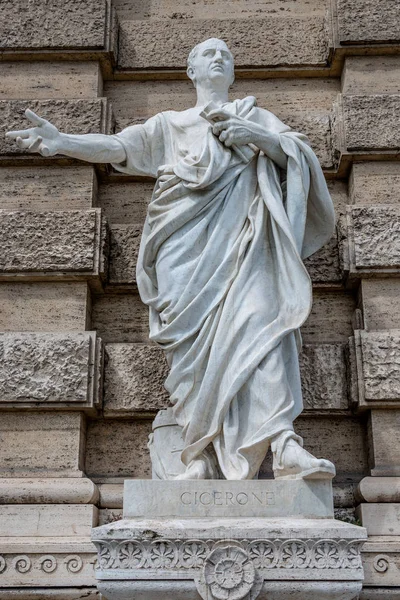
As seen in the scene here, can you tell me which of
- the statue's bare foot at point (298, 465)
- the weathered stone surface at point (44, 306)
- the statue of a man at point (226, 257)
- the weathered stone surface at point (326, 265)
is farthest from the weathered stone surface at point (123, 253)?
the statue's bare foot at point (298, 465)

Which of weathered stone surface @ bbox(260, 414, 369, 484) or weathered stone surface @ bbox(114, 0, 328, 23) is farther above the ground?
weathered stone surface @ bbox(114, 0, 328, 23)

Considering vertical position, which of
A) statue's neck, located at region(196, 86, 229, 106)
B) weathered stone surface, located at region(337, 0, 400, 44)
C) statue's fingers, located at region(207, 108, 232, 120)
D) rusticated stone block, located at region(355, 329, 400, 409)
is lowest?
rusticated stone block, located at region(355, 329, 400, 409)

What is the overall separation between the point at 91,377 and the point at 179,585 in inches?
80.3

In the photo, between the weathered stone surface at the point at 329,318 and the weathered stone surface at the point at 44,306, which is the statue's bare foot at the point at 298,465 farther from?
the weathered stone surface at the point at 44,306

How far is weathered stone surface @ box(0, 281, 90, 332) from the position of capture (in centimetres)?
643

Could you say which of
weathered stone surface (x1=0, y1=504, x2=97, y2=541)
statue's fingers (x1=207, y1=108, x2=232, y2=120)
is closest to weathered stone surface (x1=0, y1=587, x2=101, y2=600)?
weathered stone surface (x1=0, y1=504, x2=97, y2=541)

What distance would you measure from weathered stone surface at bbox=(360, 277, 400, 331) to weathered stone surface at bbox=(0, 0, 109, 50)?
282cm

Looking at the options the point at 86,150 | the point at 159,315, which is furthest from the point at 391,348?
the point at 86,150

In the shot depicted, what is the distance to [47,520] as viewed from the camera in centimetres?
585

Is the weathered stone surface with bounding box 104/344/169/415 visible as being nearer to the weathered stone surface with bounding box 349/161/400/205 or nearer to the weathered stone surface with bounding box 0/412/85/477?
the weathered stone surface with bounding box 0/412/85/477

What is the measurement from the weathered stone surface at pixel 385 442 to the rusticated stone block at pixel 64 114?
2942 millimetres

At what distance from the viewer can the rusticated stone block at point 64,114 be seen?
22.7 feet

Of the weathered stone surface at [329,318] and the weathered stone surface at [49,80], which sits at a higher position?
the weathered stone surface at [49,80]

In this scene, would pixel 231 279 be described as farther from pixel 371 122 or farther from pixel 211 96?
pixel 371 122
